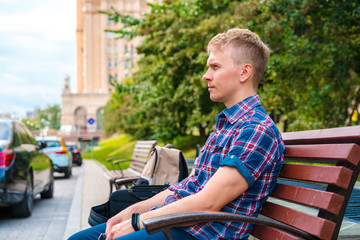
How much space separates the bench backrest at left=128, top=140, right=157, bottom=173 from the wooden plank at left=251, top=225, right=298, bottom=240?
5.62 meters

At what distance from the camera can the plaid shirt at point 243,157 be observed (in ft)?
7.34

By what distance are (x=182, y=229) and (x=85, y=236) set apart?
0.74 m

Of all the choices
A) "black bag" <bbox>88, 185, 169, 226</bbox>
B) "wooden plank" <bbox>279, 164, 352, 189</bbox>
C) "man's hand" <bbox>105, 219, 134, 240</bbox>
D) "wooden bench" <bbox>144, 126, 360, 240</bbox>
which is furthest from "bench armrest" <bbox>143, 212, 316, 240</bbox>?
"black bag" <bbox>88, 185, 169, 226</bbox>

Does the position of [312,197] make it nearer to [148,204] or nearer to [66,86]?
[148,204]

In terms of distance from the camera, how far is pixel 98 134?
348 ft

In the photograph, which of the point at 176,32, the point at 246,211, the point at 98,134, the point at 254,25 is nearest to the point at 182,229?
the point at 246,211

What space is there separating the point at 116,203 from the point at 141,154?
5307 millimetres

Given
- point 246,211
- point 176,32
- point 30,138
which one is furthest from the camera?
point 176,32

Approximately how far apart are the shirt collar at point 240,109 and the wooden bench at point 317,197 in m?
0.36

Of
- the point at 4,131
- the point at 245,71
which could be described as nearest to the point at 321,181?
the point at 245,71

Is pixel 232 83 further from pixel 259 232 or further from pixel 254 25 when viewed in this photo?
pixel 254 25

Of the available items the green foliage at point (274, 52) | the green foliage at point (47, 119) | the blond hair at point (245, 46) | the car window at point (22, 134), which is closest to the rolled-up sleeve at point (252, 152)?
the blond hair at point (245, 46)

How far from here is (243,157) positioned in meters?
2.22

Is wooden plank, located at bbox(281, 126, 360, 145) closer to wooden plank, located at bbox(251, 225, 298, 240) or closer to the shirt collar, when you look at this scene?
the shirt collar
